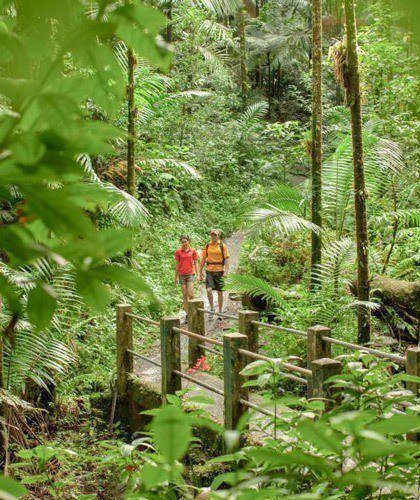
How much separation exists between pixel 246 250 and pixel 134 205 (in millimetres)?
4960

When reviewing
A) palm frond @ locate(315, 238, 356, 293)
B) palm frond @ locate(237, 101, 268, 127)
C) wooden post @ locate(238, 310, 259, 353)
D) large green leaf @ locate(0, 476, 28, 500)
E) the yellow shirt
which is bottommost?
large green leaf @ locate(0, 476, 28, 500)

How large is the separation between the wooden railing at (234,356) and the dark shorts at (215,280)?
10.6ft

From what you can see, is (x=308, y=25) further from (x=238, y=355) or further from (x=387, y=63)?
(x=238, y=355)

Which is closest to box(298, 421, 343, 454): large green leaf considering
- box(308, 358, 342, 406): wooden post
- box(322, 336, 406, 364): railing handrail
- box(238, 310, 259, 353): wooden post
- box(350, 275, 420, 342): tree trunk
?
box(322, 336, 406, 364): railing handrail

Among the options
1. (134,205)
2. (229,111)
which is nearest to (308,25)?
(229,111)

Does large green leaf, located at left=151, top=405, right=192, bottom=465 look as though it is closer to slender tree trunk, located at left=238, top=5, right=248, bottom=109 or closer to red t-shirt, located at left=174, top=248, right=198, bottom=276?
red t-shirt, located at left=174, top=248, right=198, bottom=276

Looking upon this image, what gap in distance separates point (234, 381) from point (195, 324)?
2042 millimetres

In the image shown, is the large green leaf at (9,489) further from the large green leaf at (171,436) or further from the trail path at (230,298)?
the trail path at (230,298)

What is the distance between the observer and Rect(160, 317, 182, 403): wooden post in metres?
6.64

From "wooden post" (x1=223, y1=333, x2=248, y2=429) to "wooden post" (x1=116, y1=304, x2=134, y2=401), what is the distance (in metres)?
2.23

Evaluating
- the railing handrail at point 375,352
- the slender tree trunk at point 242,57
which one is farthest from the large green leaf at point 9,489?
the slender tree trunk at point 242,57

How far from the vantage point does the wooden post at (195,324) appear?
7586 millimetres

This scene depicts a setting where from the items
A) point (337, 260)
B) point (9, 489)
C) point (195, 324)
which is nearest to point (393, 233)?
point (337, 260)

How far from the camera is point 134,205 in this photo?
29.8ft
